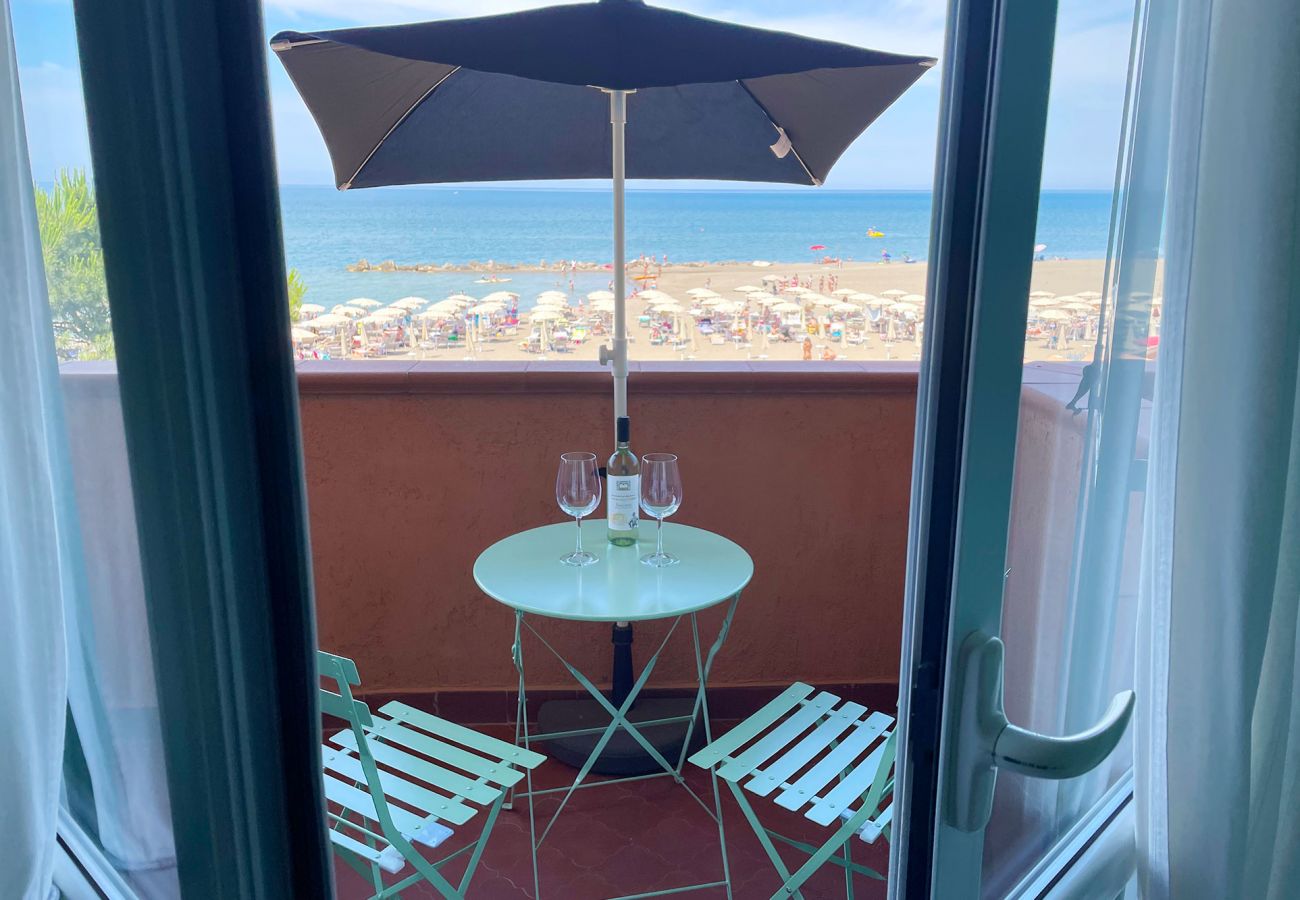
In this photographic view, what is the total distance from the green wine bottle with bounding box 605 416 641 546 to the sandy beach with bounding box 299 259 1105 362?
5.02 metres

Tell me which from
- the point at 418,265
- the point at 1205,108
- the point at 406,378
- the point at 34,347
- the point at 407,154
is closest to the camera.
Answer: the point at 34,347

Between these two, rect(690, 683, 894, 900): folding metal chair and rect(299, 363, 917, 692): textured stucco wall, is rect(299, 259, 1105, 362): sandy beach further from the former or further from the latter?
rect(690, 683, 894, 900): folding metal chair

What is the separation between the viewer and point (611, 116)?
2.43 meters

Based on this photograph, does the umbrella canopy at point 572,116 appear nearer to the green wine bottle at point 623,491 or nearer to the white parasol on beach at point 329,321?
the green wine bottle at point 623,491

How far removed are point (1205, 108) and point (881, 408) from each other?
80.0 inches

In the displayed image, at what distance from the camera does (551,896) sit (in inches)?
87.4

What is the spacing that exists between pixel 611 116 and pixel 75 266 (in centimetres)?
190

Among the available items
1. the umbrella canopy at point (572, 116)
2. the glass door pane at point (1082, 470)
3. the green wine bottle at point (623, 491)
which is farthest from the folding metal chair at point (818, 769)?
the umbrella canopy at point (572, 116)

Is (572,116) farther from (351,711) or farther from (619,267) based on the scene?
(351,711)

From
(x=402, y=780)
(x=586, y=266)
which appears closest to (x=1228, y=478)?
(x=402, y=780)

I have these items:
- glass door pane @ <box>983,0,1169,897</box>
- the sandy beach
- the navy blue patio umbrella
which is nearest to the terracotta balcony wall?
the navy blue patio umbrella

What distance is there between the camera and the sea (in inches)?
1144

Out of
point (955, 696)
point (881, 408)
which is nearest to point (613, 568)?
point (881, 408)

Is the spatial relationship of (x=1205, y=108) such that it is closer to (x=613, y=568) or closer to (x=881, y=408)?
(x=613, y=568)
